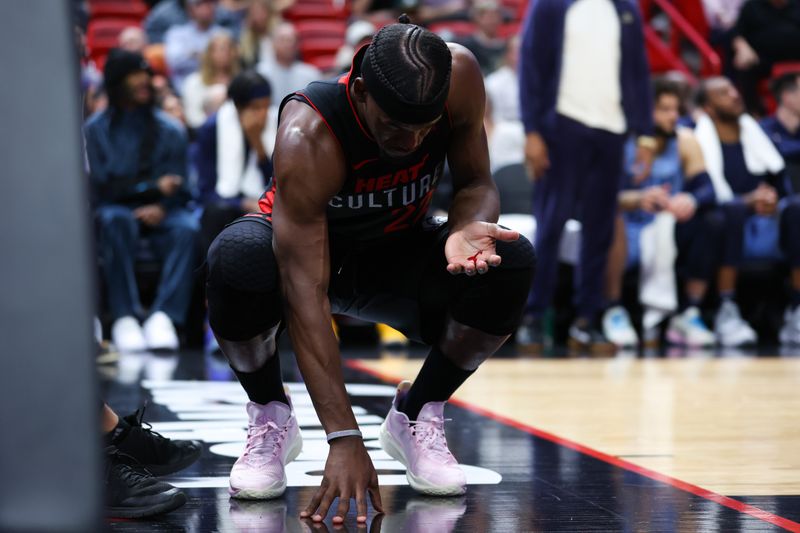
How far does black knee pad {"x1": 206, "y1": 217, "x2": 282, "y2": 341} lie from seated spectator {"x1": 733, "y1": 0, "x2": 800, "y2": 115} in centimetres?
711

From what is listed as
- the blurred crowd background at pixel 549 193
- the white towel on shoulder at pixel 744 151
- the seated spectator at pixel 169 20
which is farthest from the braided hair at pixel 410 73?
the seated spectator at pixel 169 20

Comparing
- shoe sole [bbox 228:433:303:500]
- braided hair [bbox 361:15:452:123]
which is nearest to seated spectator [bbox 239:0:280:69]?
shoe sole [bbox 228:433:303:500]

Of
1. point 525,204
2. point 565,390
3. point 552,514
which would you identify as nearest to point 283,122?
point 552,514

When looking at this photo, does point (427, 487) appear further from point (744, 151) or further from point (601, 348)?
point (744, 151)

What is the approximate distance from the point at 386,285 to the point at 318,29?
744 cm

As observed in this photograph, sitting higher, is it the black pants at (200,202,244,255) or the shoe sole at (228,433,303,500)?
the black pants at (200,202,244,255)

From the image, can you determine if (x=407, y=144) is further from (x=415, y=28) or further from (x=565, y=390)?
(x=565, y=390)

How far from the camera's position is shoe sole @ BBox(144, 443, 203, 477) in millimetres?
2328

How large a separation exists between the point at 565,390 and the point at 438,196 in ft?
6.77

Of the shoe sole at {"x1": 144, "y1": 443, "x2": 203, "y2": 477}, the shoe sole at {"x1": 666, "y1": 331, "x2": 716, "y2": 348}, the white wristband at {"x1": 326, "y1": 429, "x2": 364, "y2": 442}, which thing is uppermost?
the white wristband at {"x1": 326, "y1": 429, "x2": 364, "y2": 442}

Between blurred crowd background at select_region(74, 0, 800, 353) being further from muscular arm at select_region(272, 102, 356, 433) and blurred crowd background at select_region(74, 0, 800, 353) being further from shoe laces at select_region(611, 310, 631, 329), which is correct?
muscular arm at select_region(272, 102, 356, 433)

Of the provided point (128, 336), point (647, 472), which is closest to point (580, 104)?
point (128, 336)

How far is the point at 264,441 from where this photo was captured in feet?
7.39

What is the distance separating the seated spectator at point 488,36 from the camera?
842 centimetres
